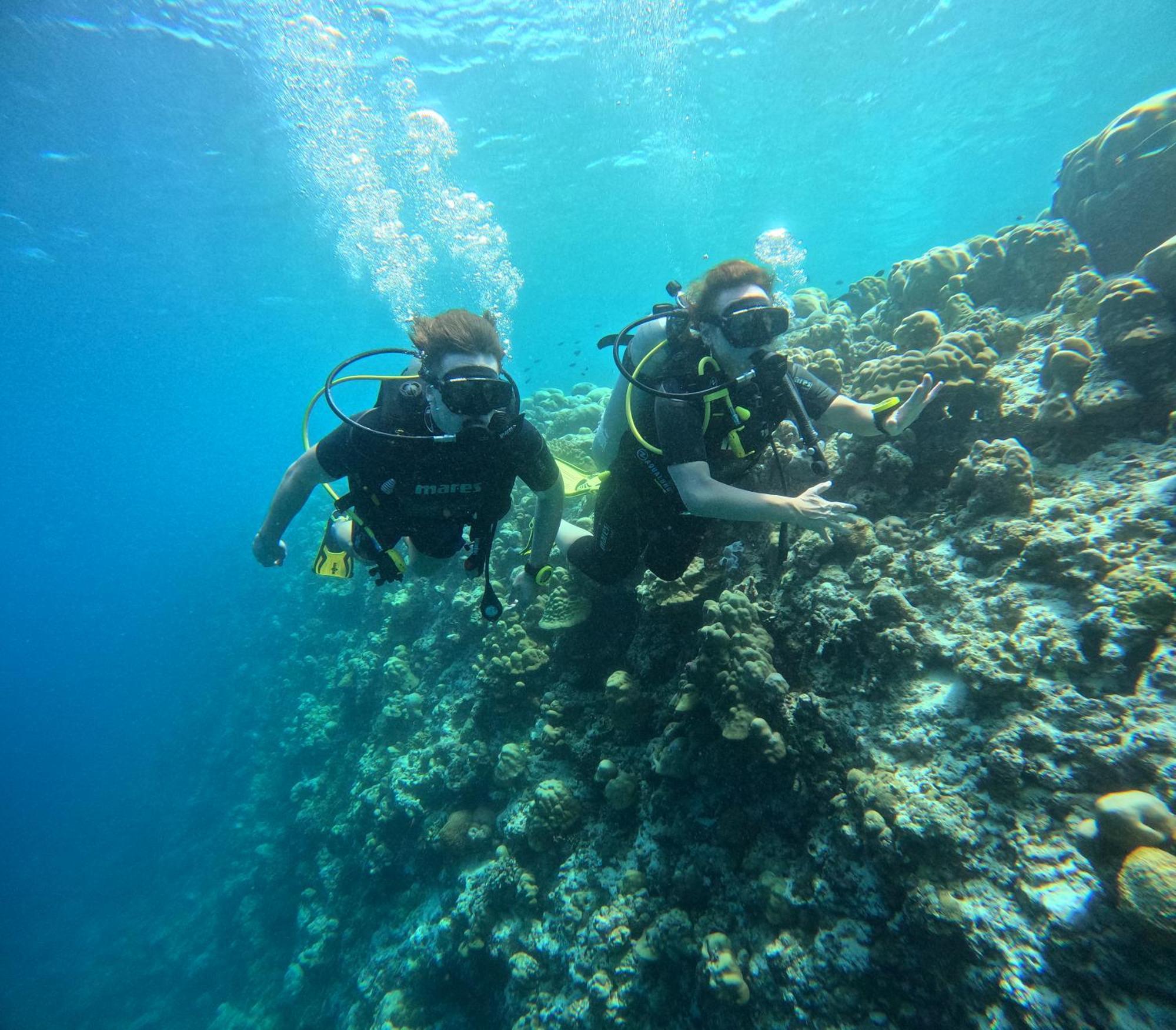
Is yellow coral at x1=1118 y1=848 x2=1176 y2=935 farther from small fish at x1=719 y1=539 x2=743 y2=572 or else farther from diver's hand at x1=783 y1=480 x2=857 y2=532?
small fish at x1=719 y1=539 x2=743 y2=572

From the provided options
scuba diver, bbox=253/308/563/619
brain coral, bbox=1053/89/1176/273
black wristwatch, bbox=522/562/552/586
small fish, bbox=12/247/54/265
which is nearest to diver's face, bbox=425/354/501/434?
scuba diver, bbox=253/308/563/619

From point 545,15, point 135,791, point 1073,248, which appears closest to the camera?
point 1073,248

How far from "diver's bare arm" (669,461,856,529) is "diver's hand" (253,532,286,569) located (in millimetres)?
3470

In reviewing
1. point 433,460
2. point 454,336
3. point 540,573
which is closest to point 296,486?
point 433,460

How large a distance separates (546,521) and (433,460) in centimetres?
127

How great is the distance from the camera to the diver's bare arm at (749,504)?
9.14 feet

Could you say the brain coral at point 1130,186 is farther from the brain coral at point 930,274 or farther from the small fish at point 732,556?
the small fish at point 732,556

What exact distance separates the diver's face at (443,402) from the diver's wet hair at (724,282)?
1.55 meters

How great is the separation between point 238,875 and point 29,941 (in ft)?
45.6

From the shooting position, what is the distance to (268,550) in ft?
14.5

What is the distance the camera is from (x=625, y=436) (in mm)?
4207

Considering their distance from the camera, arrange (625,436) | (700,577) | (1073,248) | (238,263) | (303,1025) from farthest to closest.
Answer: (238,263) → (303,1025) → (1073,248) → (700,577) → (625,436)

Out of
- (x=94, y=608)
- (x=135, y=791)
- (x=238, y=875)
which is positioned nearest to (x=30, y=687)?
(x=94, y=608)

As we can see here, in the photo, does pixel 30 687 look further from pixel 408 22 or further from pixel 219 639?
pixel 408 22
